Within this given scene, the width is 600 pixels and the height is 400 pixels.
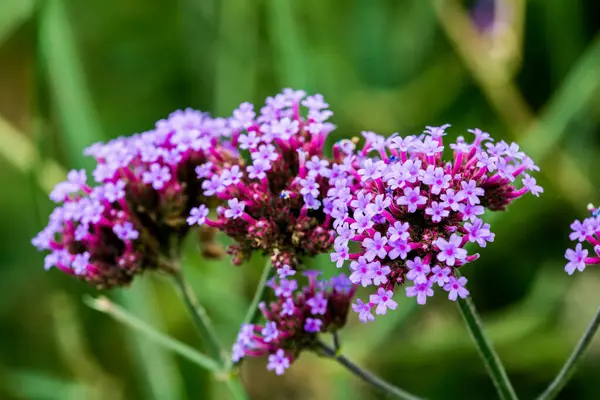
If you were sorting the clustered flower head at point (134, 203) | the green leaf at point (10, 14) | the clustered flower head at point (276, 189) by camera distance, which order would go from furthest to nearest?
the green leaf at point (10, 14) → the clustered flower head at point (134, 203) → the clustered flower head at point (276, 189)

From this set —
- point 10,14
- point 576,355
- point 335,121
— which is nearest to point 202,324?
point 576,355

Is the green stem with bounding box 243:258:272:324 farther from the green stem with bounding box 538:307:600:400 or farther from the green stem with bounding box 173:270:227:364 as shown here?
the green stem with bounding box 538:307:600:400

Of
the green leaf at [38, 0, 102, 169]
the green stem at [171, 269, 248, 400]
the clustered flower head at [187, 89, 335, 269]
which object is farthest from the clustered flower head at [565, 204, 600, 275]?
the green leaf at [38, 0, 102, 169]

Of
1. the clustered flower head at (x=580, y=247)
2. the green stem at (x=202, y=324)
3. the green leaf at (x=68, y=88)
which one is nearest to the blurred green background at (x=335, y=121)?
the green leaf at (x=68, y=88)

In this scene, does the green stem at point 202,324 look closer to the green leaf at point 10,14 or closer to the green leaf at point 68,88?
the green leaf at point 68,88

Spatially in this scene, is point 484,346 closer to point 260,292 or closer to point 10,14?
point 260,292
